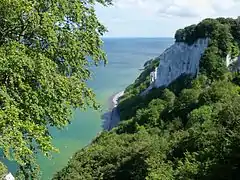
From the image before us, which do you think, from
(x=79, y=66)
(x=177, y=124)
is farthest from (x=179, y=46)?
(x=79, y=66)

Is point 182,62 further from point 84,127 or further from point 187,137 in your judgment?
point 187,137

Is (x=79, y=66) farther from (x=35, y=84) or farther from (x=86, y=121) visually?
(x=86, y=121)

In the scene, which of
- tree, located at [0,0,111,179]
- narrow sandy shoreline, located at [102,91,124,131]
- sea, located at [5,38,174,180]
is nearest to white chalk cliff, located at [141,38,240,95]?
narrow sandy shoreline, located at [102,91,124,131]

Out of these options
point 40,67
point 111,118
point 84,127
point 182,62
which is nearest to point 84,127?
point 84,127

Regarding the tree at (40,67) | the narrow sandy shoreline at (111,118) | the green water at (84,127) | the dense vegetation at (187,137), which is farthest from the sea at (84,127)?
the dense vegetation at (187,137)

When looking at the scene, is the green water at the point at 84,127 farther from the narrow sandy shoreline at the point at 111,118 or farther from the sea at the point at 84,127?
the narrow sandy shoreline at the point at 111,118

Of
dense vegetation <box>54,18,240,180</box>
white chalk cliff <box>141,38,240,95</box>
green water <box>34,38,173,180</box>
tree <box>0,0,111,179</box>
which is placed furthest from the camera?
white chalk cliff <box>141,38,240,95</box>

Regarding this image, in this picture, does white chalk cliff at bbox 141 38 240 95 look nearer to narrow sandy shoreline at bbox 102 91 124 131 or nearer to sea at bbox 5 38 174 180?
narrow sandy shoreline at bbox 102 91 124 131
